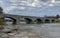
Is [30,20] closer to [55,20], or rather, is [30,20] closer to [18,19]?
[18,19]

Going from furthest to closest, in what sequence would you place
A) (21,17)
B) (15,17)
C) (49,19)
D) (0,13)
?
(49,19), (21,17), (15,17), (0,13)

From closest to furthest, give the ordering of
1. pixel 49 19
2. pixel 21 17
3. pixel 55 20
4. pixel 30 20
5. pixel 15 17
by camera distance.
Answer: pixel 15 17, pixel 21 17, pixel 30 20, pixel 49 19, pixel 55 20

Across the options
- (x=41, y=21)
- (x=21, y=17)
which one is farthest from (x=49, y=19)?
(x=21, y=17)

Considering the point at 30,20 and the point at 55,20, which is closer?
the point at 30,20

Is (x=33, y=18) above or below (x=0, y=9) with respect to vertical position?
below

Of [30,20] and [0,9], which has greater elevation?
[0,9]

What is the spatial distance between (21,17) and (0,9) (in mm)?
19870

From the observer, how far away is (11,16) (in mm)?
111938

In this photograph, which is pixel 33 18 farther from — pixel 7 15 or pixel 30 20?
pixel 7 15

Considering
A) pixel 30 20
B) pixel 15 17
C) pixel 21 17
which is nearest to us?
pixel 15 17

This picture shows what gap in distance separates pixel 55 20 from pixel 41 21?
36.3 m

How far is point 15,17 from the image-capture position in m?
118

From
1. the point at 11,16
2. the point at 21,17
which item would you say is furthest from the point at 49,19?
the point at 11,16

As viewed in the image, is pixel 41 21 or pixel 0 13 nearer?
pixel 0 13
